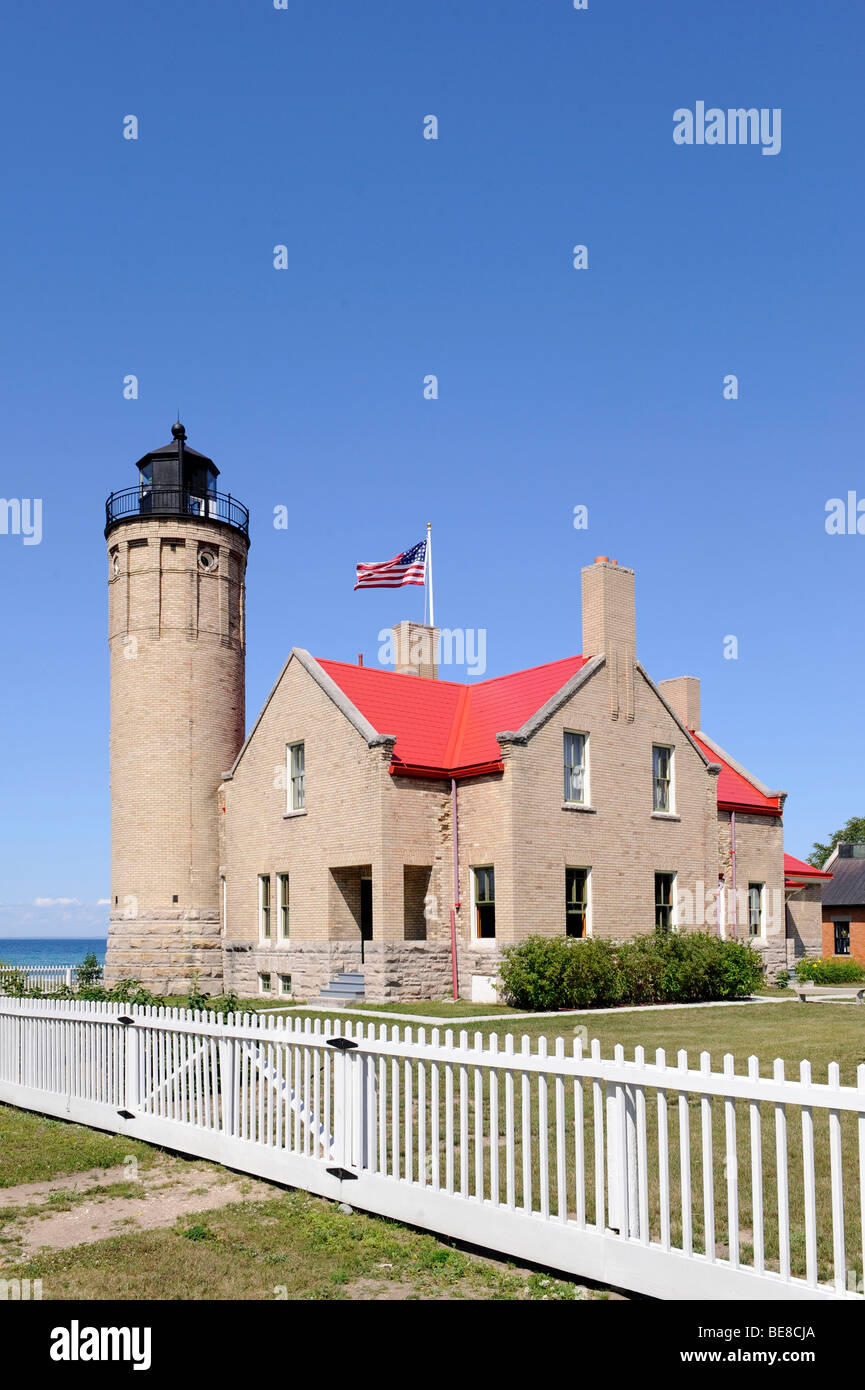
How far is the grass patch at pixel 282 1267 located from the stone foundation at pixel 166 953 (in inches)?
1043

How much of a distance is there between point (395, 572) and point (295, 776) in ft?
21.6

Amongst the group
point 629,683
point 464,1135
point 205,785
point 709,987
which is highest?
point 629,683

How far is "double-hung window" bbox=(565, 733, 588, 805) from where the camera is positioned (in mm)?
28859

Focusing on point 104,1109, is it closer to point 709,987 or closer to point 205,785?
point 709,987

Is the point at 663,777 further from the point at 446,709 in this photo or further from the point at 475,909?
the point at 475,909

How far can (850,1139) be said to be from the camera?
1223cm

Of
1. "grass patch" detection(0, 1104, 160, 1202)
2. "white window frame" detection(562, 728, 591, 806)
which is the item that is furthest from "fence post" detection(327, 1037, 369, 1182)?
"white window frame" detection(562, 728, 591, 806)

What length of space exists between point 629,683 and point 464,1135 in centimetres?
2295

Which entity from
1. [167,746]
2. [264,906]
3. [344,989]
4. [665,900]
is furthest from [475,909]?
[167,746]

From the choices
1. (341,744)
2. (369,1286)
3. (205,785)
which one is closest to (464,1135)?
(369,1286)

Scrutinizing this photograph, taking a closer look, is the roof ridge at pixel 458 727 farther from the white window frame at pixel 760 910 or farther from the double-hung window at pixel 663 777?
the white window frame at pixel 760 910

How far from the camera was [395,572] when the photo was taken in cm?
3319

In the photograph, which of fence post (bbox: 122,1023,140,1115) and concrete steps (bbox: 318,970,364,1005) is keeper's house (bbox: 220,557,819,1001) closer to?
concrete steps (bbox: 318,970,364,1005)

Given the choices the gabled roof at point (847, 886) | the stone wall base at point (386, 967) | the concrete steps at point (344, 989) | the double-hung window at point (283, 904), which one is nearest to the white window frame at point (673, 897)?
the stone wall base at point (386, 967)
